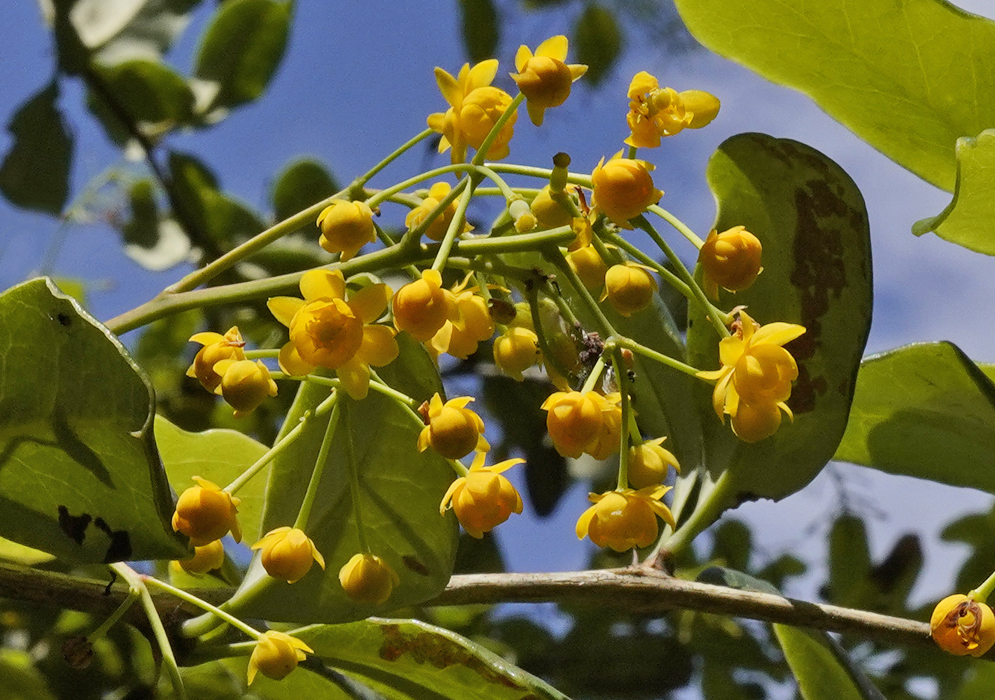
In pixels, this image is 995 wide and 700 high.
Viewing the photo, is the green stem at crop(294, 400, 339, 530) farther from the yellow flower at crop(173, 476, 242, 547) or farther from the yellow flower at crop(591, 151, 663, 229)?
the yellow flower at crop(591, 151, 663, 229)

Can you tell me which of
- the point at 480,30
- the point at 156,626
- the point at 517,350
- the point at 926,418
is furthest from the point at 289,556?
the point at 480,30

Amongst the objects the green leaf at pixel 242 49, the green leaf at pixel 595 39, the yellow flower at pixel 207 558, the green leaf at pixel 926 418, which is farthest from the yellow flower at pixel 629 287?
the green leaf at pixel 595 39

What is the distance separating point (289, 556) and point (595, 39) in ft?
7.13

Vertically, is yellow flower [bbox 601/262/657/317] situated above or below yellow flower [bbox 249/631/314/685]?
above

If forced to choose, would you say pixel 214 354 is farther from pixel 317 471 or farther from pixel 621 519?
pixel 621 519

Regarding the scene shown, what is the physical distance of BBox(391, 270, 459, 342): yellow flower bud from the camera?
83 centimetres

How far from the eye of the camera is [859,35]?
105 centimetres

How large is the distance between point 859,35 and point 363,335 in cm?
60

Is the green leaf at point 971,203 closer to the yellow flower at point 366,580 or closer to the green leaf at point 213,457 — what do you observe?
the yellow flower at point 366,580

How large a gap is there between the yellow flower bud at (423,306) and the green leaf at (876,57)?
0.43 m

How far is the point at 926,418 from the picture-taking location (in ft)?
3.81

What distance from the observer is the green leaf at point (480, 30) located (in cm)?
254

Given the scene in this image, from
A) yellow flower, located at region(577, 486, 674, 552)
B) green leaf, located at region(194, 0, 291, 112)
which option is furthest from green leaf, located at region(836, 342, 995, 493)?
green leaf, located at region(194, 0, 291, 112)

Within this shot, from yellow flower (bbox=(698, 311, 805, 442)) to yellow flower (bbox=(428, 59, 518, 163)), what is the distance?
30cm
